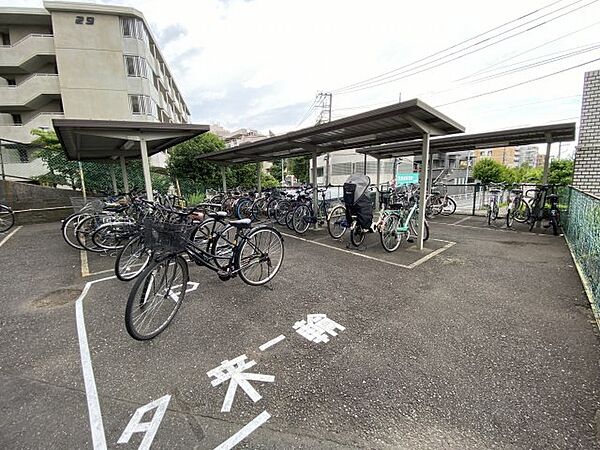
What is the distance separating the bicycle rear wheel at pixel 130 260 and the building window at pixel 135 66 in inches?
725

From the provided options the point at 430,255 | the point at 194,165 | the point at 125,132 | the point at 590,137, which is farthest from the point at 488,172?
the point at 125,132

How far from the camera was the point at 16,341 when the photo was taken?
2.50 meters

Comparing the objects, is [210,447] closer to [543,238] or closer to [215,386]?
[215,386]

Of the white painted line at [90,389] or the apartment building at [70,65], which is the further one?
the apartment building at [70,65]

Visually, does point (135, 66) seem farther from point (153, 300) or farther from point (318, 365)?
point (318, 365)

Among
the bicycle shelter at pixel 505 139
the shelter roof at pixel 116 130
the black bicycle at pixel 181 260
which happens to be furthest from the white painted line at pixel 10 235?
the bicycle shelter at pixel 505 139

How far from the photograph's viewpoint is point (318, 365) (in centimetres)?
217

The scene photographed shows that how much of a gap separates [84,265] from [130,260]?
4.09 ft

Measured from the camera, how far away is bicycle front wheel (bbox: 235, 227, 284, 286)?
342cm

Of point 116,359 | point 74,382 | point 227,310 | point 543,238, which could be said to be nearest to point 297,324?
point 227,310

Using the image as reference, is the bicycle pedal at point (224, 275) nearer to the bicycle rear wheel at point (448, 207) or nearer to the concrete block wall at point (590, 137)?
the concrete block wall at point (590, 137)

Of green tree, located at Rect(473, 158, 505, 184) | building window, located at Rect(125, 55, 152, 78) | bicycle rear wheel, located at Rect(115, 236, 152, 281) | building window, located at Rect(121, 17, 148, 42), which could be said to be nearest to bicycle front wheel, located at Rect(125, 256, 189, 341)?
bicycle rear wheel, located at Rect(115, 236, 152, 281)

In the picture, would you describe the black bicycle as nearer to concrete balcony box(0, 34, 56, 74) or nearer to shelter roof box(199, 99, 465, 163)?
shelter roof box(199, 99, 465, 163)

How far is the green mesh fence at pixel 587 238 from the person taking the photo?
126 inches
